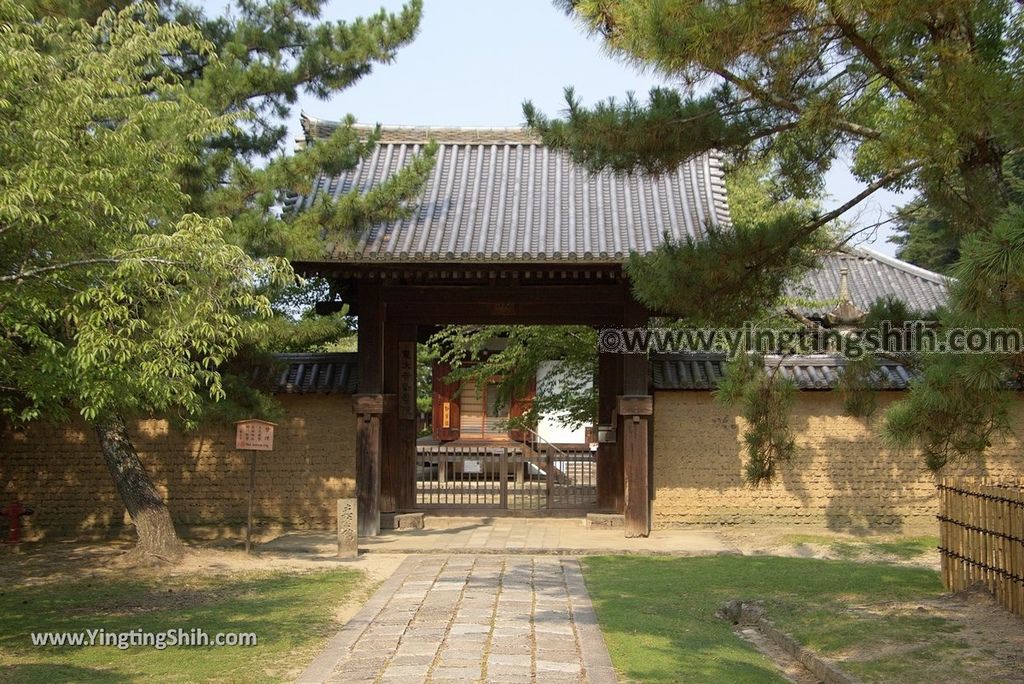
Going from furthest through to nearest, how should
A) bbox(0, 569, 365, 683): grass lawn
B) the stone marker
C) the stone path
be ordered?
the stone marker → bbox(0, 569, 365, 683): grass lawn → the stone path

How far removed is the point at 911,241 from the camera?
113 ft

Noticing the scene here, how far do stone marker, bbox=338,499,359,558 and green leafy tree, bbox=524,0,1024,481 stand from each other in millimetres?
5475

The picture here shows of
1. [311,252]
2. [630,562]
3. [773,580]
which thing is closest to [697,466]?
[630,562]

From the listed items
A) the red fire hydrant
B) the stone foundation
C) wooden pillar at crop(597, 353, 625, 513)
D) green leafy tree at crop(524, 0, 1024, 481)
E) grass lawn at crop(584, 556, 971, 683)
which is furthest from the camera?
wooden pillar at crop(597, 353, 625, 513)

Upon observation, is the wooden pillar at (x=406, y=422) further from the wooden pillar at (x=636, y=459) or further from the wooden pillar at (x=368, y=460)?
the wooden pillar at (x=636, y=459)

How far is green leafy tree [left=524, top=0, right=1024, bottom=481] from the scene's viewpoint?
5465 mm

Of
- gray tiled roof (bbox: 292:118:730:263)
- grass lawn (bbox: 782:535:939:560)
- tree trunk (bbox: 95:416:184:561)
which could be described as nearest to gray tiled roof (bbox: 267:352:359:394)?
gray tiled roof (bbox: 292:118:730:263)

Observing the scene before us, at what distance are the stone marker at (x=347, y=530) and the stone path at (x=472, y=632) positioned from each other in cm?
111

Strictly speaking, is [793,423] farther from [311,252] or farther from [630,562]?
[311,252]

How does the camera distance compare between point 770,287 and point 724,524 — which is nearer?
point 770,287

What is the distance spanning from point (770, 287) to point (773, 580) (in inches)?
151

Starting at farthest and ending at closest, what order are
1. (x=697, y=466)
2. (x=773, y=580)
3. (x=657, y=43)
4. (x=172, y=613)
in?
(x=697, y=466), (x=773, y=580), (x=172, y=613), (x=657, y=43)

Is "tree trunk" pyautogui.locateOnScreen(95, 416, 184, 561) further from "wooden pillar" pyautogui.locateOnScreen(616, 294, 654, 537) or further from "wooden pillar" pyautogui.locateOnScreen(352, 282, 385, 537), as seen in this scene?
"wooden pillar" pyautogui.locateOnScreen(616, 294, 654, 537)

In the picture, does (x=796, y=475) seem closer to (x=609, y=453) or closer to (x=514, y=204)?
(x=609, y=453)
